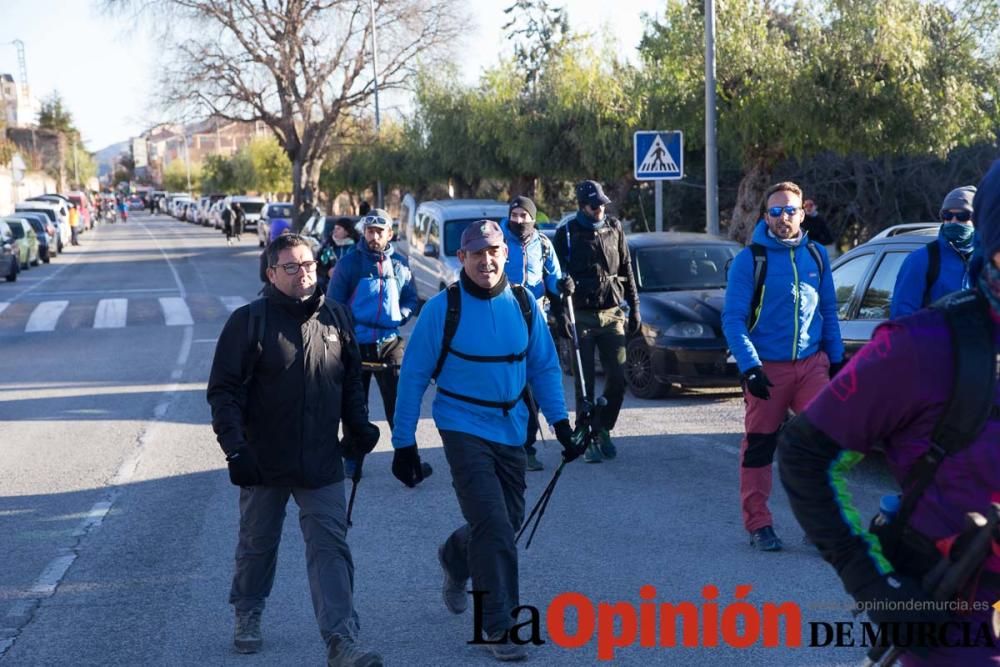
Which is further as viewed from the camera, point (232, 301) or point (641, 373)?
point (232, 301)

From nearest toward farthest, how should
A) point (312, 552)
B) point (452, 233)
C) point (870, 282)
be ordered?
point (312, 552) → point (870, 282) → point (452, 233)

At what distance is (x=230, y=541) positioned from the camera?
7.16 m

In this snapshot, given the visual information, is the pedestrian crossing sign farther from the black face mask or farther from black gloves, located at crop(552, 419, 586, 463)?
black gloves, located at crop(552, 419, 586, 463)

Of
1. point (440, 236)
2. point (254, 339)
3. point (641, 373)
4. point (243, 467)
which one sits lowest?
point (641, 373)

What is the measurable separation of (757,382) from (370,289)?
3117 mm

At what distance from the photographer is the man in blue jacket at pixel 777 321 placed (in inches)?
252

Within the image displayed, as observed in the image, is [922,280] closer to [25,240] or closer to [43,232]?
[25,240]

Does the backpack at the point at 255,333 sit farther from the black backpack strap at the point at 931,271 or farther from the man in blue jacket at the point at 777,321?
the black backpack strap at the point at 931,271

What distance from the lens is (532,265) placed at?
29.3ft

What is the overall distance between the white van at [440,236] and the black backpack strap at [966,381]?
14.7 metres

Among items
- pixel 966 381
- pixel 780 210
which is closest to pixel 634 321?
pixel 780 210

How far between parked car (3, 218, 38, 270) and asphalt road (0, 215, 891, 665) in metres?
25.6

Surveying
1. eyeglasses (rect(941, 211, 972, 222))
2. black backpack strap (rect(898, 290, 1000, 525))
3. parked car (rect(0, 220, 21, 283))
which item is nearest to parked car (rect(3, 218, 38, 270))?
parked car (rect(0, 220, 21, 283))

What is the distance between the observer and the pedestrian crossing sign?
1677 cm
